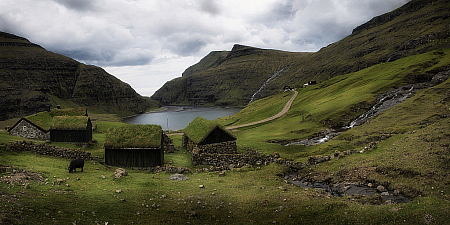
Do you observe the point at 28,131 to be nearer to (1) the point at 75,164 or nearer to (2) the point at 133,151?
(2) the point at 133,151

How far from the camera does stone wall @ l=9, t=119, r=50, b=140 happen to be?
43.5 m

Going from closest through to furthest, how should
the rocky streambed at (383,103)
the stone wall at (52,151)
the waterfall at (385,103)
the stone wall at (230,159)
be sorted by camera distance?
the stone wall at (52,151) < the stone wall at (230,159) < the rocky streambed at (383,103) < the waterfall at (385,103)

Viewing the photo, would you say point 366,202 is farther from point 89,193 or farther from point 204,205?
point 89,193

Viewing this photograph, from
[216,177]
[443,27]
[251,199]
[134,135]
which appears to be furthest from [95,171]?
[443,27]

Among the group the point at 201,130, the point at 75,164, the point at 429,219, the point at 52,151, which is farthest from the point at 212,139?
the point at 429,219

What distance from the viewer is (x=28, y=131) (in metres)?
43.6

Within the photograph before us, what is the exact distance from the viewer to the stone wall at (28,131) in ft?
143

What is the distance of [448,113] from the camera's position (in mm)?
44875

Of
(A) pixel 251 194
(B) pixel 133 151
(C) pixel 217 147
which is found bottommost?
(A) pixel 251 194

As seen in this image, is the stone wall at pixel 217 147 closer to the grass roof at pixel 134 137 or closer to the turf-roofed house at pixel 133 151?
the grass roof at pixel 134 137

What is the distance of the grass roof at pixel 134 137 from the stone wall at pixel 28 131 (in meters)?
25.2

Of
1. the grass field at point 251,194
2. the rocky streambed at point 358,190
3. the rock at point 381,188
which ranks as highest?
the grass field at point 251,194

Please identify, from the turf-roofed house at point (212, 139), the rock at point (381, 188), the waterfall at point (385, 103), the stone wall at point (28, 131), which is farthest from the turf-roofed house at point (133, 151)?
the waterfall at point (385, 103)

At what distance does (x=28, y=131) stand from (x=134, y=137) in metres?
30.3
